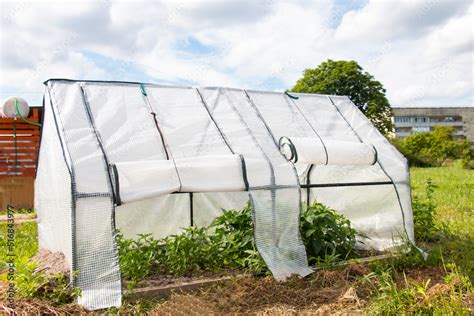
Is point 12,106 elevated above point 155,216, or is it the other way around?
point 12,106

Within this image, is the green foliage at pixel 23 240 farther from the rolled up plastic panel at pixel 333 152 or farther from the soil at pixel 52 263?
the rolled up plastic panel at pixel 333 152

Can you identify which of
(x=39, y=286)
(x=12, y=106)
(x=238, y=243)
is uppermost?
(x=12, y=106)

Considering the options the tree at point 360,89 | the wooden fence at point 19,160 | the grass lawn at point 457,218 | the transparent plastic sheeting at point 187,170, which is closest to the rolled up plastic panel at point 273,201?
the transparent plastic sheeting at point 187,170

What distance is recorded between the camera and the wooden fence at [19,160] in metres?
10.4

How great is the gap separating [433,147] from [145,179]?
30.6 metres

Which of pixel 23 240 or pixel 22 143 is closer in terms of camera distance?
pixel 23 240

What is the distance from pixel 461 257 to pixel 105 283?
140 inches

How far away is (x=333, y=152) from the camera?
4.91 metres

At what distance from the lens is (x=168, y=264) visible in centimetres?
442

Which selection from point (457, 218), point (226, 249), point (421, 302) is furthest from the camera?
point (457, 218)

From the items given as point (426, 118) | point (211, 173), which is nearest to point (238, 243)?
point (211, 173)

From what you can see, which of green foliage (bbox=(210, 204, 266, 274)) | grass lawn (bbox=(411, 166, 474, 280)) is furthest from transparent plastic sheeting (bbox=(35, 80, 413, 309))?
grass lawn (bbox=(411, 166, 474, 280))

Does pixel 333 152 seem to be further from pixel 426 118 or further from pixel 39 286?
pixel 426 118

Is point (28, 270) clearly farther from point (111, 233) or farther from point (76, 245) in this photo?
point (111, 233)
